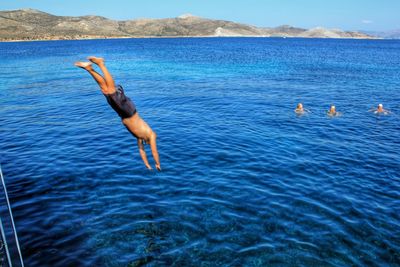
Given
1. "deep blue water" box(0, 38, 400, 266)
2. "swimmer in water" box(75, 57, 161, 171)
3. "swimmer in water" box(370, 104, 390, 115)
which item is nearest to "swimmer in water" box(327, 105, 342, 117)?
"deep blue water" box(0, 38, 400, 266)

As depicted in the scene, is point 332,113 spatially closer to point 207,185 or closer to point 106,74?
point 207,185

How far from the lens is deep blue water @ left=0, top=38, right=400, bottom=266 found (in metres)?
14.8

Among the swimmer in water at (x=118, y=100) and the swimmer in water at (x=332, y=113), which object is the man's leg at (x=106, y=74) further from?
the swimmer in water at (x=332, y=113)

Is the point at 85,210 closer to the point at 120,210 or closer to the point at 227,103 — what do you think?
the point at 120,210

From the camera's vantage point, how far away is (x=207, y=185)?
2073 centimetres

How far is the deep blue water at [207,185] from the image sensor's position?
14.8 meters

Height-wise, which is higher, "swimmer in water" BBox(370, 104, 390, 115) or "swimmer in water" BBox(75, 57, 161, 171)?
"swimmer in water" BBox(75, 57, 161, 171)

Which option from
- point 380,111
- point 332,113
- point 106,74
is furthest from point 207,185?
point 380,111

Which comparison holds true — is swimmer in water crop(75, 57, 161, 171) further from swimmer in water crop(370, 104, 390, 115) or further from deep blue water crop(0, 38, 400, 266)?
swimmer in water crop(370, 104, 390, 115)

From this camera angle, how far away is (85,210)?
1772 cm

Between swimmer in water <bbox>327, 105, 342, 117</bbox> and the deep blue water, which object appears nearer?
the deep blue water

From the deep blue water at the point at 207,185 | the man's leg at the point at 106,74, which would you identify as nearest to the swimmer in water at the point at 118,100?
the man's leg at the point at 106,74

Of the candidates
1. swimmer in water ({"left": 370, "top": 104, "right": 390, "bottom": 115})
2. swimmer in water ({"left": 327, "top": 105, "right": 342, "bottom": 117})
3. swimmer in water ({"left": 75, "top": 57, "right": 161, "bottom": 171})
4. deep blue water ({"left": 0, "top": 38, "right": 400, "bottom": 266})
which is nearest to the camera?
swimmer in water ({"left": 75, "top": 57, "right": 161, "bottom": 171})

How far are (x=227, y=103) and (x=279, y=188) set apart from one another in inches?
980
